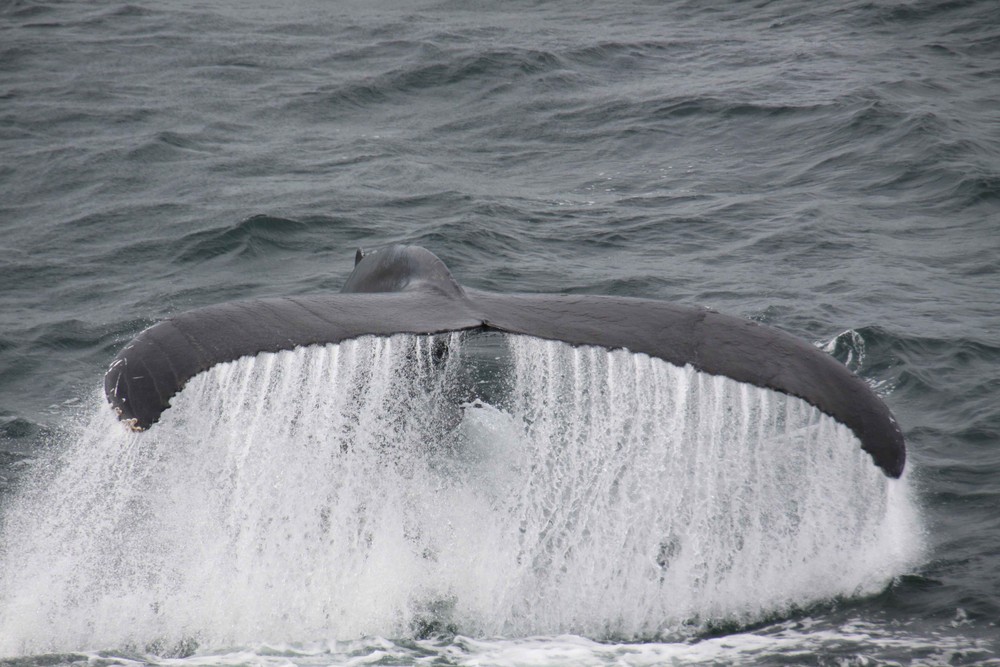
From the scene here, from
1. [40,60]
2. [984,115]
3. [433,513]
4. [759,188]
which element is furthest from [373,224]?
[40,60]

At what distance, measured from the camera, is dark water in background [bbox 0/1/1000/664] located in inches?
331

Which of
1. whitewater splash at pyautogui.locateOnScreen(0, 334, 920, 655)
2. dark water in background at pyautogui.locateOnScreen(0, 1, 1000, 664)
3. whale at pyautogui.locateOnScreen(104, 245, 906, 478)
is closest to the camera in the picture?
whale at pyautogui.locateOnScreen(104, 245, 906, 478)

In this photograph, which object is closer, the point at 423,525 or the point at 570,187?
the point at 423,525

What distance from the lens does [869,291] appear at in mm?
10781

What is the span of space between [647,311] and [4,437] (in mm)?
5069

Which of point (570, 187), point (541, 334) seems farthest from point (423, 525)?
point (570, 187)

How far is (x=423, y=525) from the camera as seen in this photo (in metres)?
6.89

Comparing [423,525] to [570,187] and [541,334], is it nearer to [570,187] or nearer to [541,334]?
[541,334]

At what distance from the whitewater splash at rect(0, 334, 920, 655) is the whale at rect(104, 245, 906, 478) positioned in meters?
0.22

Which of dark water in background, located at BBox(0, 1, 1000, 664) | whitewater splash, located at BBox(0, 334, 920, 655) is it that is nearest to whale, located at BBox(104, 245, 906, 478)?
whitewater splash, located at BBox(0, 334, 920, 655)

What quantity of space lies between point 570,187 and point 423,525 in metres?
7.89

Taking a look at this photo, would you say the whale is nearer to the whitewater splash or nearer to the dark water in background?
the whitewater splash

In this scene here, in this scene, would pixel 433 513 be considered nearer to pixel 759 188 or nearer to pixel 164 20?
pixel 759 188

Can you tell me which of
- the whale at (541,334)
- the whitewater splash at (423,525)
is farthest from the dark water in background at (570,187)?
the whale at (541,334)
